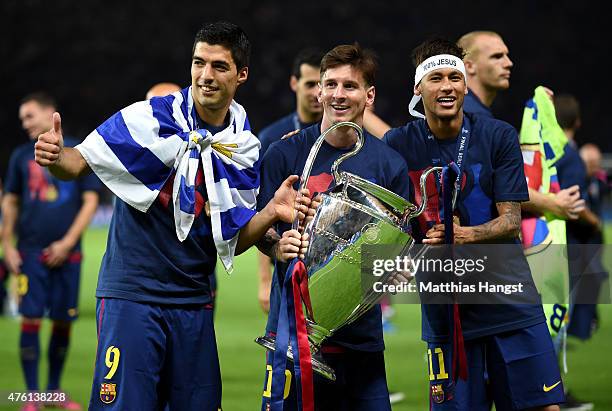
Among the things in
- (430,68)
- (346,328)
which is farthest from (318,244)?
(430,68)

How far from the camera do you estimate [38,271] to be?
8.04 meters

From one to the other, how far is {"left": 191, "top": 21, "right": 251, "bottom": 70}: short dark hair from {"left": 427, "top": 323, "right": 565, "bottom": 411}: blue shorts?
5.21 feet

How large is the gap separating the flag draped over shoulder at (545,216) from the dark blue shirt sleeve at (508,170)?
96 centimetres

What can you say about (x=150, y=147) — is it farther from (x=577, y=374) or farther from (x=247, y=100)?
(x=247, y=100)

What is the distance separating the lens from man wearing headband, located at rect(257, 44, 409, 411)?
4414mm

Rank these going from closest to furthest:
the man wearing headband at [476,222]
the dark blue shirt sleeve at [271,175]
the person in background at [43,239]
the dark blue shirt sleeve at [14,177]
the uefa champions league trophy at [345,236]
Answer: the uefa champions league trophy at [345,236], the dark blue shirt sleeve at [271,175], the man wearing headband at [476,222], the person in background at [43,239], the dark blue shirt sleeve at [14,177]

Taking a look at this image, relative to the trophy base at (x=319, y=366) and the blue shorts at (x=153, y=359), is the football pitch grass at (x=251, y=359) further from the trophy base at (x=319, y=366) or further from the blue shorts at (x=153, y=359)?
the trophy base at (x=319, y=366)

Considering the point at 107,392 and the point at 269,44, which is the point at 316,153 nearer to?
the point at 107,392

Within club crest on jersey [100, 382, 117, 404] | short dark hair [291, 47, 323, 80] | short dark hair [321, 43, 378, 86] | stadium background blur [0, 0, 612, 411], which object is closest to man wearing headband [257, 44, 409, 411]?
short dark hair [321, 43, 378, 86]

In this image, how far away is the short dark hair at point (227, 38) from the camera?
4.43 meters

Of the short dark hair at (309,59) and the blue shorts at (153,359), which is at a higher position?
the short dark hair at (309,59)

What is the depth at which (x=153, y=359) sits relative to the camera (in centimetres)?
425

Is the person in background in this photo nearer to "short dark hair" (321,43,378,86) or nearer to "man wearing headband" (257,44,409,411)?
"man wearing headband" (257,44,409,411)

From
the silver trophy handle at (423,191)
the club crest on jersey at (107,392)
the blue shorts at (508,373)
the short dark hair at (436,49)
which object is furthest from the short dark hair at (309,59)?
the club crest on jersey at (107,392)
